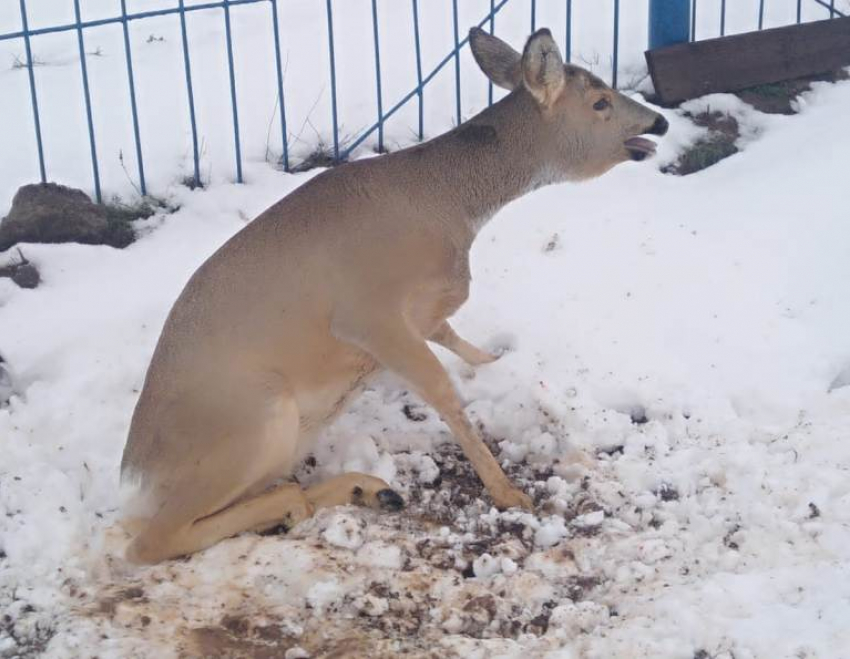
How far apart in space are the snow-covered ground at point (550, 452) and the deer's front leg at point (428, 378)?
0.38 ft

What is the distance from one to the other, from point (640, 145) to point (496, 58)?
0.77m

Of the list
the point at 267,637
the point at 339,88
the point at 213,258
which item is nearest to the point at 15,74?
the point at 339,88

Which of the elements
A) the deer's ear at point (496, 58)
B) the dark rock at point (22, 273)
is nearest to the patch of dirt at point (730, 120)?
the deer's ear at point (496, 58)

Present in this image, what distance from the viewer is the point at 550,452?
5.45 meters

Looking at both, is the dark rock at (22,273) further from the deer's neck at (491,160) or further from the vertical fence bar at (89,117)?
the deer's neck at (491,160)

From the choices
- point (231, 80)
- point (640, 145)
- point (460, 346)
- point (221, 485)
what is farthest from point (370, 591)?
point (231, 80)

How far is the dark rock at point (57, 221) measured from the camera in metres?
7.05

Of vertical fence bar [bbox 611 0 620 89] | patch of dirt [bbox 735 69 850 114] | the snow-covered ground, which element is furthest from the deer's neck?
patch of dirt [bbox 735 69 850 114]

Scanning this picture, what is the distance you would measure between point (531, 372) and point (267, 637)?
2.16 metres

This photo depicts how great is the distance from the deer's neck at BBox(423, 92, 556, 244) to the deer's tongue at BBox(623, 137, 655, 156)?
0.39 m

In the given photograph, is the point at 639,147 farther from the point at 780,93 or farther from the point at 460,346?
the point at 780,93

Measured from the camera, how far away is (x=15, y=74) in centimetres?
925

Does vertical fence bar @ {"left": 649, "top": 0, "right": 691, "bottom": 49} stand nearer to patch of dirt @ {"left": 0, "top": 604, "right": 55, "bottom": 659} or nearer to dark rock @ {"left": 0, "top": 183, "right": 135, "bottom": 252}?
dark rock @ {"left": 0, "top": 183, "right": 135, "bottom": 252}

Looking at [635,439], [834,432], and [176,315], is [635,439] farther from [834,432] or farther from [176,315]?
[176,315]
